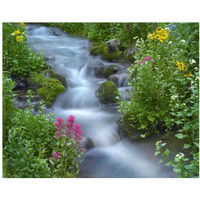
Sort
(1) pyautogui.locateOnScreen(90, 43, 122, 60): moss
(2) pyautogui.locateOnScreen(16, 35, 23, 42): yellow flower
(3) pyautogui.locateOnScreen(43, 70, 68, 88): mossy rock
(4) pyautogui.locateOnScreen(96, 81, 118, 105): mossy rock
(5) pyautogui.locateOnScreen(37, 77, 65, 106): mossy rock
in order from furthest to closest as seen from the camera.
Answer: (1) pyautogui.locateOnScreen(90, 43, 122, 60): moss
(3) pyautogui.locateOnScreen(43, 70, 68, 88): mossy rock
(2) pyautogui.locateOnScreen(16, 35, 23, 42): yellow flower
(5) pyautogui.locateOnScreen(37, 77, 65, 106): mossy rock
(4) pyautogui.locateOnScreen(96, 81, 118, 105): mossy rock

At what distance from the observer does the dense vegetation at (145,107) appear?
2.39 m

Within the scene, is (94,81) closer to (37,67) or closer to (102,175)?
(37,67)

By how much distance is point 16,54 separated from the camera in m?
5.49

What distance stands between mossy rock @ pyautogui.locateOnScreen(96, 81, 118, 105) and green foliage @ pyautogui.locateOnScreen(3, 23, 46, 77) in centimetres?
184

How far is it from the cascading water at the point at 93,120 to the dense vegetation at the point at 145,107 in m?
0.25

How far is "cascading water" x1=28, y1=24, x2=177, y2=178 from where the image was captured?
10.2 ft

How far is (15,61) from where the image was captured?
5402 millimetres

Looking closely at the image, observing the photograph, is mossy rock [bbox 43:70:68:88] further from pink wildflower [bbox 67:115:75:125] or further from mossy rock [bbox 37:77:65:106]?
pink wildflower [bbox 67:115:75:125]

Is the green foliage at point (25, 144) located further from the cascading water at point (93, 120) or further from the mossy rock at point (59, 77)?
the mossy rock at point (59, 77)

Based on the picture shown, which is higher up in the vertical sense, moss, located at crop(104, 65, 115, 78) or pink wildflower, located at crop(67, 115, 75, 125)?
moss, located at crop(104, 65, 115, 78)

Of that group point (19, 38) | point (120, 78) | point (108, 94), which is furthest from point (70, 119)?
point (19, 38)

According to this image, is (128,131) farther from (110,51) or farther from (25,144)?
(110,51)

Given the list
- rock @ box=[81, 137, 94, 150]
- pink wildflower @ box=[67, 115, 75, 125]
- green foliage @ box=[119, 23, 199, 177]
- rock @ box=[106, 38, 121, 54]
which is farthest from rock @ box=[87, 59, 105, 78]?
pink wildflower @ box=[67, 115, 75, 125]

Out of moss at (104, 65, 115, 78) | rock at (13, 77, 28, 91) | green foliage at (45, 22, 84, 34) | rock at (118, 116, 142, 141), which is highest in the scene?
green foliage at (45, 22, 84, 34)
